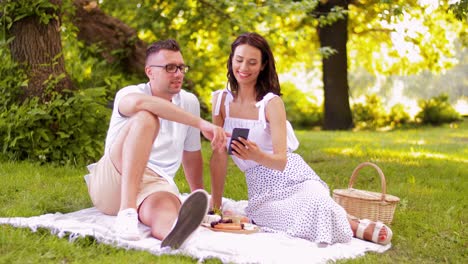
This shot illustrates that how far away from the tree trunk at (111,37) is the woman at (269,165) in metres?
4.64

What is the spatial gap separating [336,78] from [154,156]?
1101 cm

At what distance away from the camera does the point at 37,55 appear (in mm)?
6129

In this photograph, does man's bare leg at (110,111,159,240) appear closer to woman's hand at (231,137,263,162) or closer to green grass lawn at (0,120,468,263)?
green grass lawn at (0,120,468,263)

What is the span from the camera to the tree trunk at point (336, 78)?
14211 millimetres

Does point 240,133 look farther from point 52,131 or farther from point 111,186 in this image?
point 52,131

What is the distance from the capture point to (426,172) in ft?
21.3

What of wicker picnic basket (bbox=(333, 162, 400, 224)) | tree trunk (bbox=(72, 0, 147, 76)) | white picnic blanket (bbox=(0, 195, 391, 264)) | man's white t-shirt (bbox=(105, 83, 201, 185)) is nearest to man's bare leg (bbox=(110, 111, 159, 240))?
white picnic blanket (bbox=(0, 195, 391, 264))

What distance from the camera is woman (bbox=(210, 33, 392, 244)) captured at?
374 cm

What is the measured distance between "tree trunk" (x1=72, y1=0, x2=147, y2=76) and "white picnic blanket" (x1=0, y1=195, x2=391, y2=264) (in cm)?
499

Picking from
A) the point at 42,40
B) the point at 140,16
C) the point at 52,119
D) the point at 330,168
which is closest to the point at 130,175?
the point at 52,119

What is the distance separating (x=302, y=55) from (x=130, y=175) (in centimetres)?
1401

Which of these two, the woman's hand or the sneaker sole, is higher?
the woman's hand

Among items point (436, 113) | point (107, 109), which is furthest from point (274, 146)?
point (436, 113)

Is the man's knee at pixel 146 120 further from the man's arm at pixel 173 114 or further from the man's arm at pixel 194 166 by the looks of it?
the man's arm at pixel 194 166
